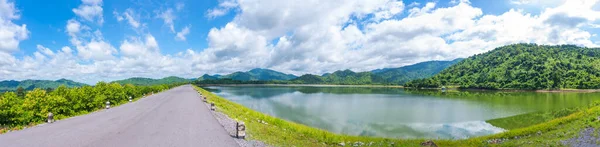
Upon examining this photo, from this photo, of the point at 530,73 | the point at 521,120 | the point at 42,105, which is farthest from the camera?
the point at 530,73

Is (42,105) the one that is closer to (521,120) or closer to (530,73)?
(521,120)

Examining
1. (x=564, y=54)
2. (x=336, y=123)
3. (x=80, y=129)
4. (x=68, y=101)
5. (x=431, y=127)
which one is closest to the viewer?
(x=80, y=129)

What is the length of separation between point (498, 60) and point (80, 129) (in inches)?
8625

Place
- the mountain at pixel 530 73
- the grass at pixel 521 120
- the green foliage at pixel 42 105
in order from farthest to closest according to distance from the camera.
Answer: the mountain at pixel 530 73 → the grass at pixel 521 120 → the green foliage at pixel 42 105

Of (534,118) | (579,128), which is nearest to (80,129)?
(579,128)

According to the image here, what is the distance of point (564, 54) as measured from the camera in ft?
610

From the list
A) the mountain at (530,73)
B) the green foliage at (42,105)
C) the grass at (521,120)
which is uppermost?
the mountain at (530,73)

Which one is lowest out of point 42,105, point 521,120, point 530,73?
point 521,120

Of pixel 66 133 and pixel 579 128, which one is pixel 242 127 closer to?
pixel 66 133

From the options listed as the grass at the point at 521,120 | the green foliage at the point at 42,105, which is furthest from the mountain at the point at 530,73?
the green foliage at the point at 42,105

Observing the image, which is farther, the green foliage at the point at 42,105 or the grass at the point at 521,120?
the grass at the point at 521,120

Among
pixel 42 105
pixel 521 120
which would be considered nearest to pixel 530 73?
pixel 521 120

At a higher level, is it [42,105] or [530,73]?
[530,73]

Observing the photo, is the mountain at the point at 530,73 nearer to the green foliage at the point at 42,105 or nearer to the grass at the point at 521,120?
the grass at the point at 521,120
